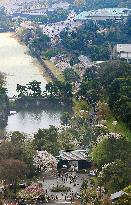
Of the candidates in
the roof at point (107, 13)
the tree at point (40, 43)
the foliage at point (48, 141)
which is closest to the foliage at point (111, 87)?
the foliage at point (48, 141)

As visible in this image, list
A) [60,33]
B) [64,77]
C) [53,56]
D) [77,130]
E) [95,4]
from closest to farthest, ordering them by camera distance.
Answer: [77,130]
[64,77]
[53,56]
[60,33]
[95,4]

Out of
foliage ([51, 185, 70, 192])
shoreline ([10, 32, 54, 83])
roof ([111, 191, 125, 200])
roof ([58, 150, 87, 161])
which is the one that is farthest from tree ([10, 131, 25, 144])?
shoreline ([10, 32, 54, 83])

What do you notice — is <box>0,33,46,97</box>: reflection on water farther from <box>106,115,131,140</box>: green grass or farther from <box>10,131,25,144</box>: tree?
<box>10,131,25,144</box>: tree

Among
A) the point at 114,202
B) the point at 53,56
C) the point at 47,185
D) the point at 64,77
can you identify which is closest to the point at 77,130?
the point at 47,185

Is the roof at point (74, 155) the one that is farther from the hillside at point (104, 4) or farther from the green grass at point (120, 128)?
the hillside at point (104, 4)

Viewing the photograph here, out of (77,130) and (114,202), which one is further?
(77,130)

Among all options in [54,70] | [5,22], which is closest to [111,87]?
[54,70]

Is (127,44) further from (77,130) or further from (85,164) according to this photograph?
(85,164)
